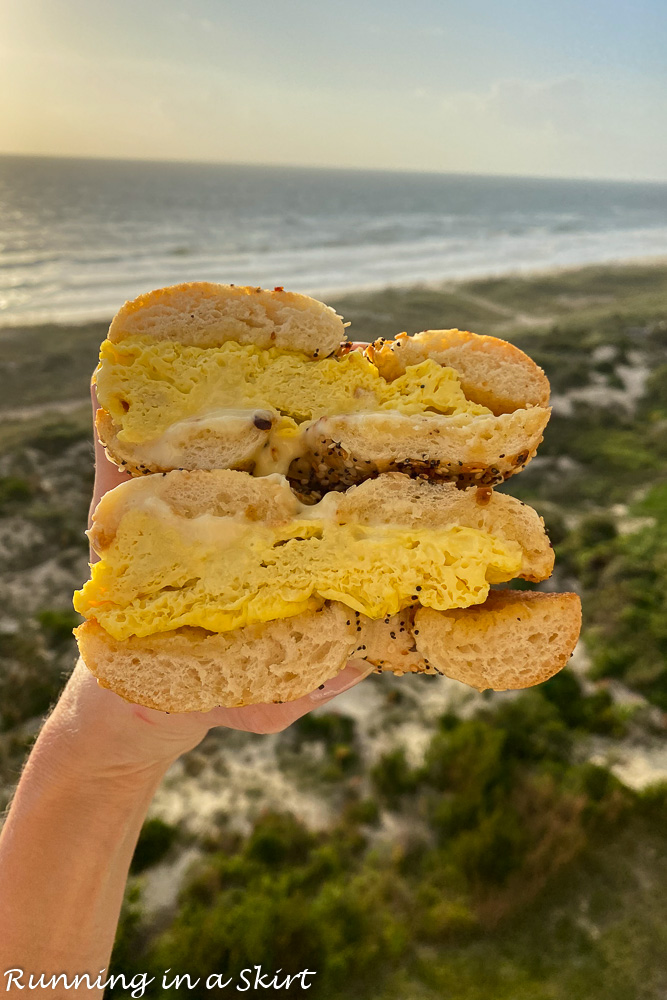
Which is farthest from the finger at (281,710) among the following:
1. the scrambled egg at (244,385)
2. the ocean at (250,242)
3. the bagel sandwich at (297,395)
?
the ocean at (250,242)

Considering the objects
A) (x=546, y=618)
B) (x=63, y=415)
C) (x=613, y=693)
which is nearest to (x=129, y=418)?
(x=546, y=618)

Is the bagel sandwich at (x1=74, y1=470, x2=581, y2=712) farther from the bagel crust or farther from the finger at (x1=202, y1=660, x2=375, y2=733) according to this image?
the finger at (x1=202, y1=660, x2=375, y2=733)

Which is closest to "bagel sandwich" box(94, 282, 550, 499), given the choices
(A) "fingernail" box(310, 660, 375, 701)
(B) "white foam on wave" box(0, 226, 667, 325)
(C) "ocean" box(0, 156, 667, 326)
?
(A) "fingernail" box(310, 660, 375, 701)

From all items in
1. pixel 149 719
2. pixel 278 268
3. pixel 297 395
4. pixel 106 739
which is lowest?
pixel 278 268

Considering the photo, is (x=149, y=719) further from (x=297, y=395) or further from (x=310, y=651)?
(x=297, y=395)

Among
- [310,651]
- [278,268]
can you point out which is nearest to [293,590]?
[310,651]

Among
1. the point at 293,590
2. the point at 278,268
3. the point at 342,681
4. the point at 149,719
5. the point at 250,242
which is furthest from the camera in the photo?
the point at 250,242

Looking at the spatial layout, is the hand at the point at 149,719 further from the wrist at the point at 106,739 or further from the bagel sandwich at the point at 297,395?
the bagel sandwich at the point at 297,395

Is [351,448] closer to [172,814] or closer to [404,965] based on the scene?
[404,965]
